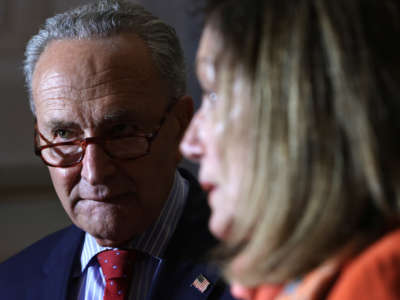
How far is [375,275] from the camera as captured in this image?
2.01ft

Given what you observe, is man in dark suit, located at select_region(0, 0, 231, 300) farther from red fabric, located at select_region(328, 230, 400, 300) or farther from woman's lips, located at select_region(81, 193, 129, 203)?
red fabric, located at select_region(328, 230, 400, 300)

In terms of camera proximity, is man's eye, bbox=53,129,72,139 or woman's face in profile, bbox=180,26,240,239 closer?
woman's face in profile, bbox=180,26,240,239

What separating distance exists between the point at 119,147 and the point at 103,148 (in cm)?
4

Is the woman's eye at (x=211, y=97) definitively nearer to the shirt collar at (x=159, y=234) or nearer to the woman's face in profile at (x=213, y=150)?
the woman's face in profile at (x=213, y=150)

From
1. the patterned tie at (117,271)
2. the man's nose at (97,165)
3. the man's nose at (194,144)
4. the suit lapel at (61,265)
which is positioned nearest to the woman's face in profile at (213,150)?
the man's nose at (194,144)

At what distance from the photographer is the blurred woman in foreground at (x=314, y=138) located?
2.11 ft

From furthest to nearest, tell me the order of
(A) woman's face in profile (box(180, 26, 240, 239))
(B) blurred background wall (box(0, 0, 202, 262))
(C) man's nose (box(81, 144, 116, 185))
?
(B) blurred background wall (box(0, 0, 202, 262)) → (C) man's nose (box(81, 144, 116, 185)) → (A) woman's face in profile (box(180, 26, 240, 239))

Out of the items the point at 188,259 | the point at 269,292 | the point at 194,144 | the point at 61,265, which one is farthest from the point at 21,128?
the point at 269,292

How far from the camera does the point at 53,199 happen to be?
88.1 inches

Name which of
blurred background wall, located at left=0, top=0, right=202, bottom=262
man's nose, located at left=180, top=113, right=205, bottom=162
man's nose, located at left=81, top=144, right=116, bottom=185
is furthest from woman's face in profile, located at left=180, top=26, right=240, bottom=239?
blurred background wall, located at left=0, top=0, right=202, bottom=262

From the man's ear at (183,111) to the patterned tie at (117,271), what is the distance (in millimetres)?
324

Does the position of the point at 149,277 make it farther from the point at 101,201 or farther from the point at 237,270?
the point at 237,270

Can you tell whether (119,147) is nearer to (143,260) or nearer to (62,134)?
(62,134)

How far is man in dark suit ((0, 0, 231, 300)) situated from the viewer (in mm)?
1329
